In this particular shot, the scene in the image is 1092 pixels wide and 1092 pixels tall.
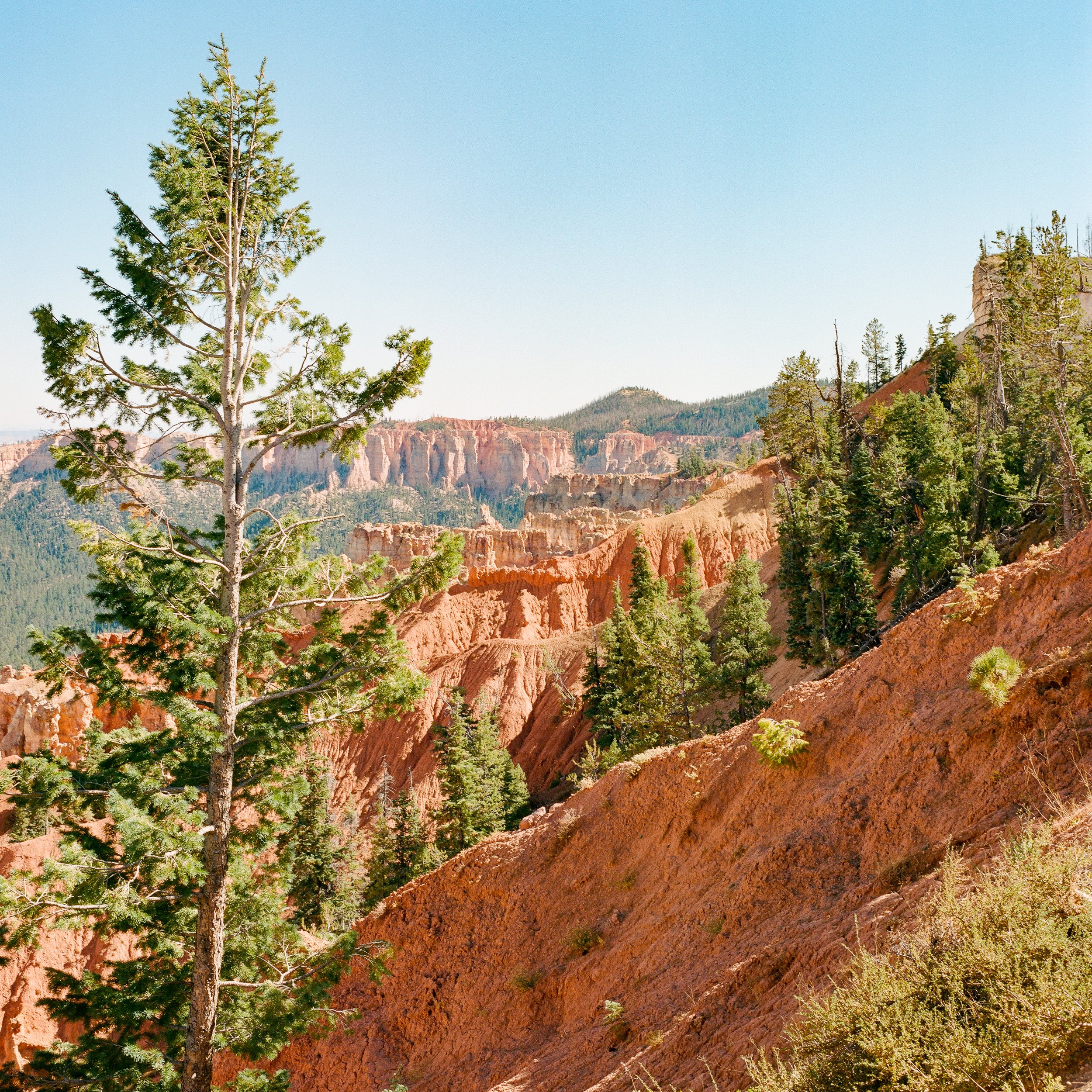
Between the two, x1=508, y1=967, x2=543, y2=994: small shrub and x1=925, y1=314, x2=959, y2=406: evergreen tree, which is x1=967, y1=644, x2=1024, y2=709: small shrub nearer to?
x1=508, y1=967, x2=543, y2=994: small shrub

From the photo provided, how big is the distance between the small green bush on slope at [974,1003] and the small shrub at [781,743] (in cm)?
713

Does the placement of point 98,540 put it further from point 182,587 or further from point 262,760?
point 262,760

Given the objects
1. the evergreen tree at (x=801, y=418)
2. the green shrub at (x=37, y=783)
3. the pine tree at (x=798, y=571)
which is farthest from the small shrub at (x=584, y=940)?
the evergreen tree at (x=801, y=418)

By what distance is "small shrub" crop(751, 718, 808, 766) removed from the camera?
1328cm

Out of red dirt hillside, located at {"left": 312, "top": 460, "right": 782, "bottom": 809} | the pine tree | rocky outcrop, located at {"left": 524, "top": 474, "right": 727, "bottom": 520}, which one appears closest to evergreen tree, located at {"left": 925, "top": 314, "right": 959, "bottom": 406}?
red dirt hillside, located at {"left": 312, "top": 460, "right": 782, "bottom": 809}

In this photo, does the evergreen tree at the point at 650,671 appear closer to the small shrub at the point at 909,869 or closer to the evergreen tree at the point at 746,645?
the evergreen tree at the point at 746,645

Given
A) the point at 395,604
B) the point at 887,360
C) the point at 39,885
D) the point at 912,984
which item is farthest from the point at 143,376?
the point at 887,360

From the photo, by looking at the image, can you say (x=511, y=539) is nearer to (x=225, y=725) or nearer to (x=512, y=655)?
(x=512, y=655)

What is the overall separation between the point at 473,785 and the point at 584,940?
57.0 feet

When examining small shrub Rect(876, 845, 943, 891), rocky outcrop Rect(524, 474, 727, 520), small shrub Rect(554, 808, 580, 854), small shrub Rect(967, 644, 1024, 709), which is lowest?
small shrub Rect(554, 808, 580, 854)

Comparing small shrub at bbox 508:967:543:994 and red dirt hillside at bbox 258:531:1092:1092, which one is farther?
small shrub at bbox 508:967:543:994

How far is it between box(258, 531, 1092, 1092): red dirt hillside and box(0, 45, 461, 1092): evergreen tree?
156 inches

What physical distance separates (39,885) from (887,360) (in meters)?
94.0

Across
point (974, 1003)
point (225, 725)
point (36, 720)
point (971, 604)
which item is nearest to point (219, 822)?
point (225, 725)
